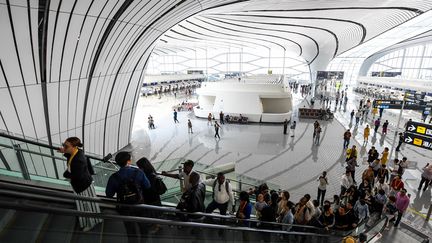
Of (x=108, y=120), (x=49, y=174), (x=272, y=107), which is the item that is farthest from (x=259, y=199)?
(x=272, y=107)

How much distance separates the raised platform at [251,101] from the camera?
1952cm

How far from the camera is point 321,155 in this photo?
12.0 metres

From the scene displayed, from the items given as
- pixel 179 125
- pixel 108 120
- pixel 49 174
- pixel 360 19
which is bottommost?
pixel 179 125

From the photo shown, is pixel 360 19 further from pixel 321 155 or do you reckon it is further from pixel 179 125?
pixel 179 125

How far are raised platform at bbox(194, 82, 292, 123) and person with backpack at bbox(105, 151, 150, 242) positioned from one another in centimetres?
1710

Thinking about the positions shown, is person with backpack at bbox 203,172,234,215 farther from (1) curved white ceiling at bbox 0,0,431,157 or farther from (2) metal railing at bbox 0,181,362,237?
(1) curved white ceiling at bbox 0,0,431,157

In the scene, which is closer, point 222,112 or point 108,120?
point 108,120

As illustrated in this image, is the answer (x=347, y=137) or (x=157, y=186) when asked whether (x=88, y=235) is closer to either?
(x=157, y=186)

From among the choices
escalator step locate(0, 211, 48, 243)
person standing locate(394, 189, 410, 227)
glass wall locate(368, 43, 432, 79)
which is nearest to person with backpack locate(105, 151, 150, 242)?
escalator step locate(0, 211, 48, 243)

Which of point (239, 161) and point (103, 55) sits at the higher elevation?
point (103, 55)

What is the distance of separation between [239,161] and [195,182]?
8.33 metres

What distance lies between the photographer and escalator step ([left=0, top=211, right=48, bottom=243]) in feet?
5.90

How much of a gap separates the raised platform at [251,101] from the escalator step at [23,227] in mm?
18010

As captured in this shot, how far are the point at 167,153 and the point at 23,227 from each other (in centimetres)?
1078
